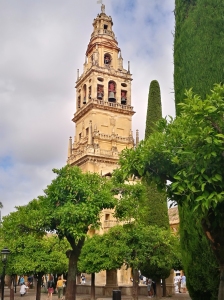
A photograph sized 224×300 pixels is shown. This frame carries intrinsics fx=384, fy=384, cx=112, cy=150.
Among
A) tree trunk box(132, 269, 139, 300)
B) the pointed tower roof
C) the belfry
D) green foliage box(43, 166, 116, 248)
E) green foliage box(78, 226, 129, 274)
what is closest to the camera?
green foliage box(43, 166, 116, 248)

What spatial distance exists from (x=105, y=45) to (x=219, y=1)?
39.8 meters

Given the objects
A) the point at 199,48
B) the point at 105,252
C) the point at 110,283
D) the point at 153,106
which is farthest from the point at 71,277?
the point at 110,283

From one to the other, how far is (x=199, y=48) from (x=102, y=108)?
34.5m

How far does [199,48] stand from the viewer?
11367mm

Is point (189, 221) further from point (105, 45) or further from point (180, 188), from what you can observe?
point (105, 45)

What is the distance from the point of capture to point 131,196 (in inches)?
621

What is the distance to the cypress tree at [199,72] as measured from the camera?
10.9m

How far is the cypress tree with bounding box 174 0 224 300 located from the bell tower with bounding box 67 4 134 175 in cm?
3078

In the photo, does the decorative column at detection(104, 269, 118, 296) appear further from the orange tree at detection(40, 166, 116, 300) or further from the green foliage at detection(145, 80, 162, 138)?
the orange tree at detection(40, 166, 116, 300)

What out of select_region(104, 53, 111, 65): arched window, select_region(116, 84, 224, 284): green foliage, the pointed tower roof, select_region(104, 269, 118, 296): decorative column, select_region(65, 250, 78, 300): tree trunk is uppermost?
the pointed tower roof

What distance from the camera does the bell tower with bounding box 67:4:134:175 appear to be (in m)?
43.4

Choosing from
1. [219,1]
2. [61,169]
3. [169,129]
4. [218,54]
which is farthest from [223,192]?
[61,169]

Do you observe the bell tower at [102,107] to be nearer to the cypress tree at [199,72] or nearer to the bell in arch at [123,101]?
the bell in arch at [123,101]

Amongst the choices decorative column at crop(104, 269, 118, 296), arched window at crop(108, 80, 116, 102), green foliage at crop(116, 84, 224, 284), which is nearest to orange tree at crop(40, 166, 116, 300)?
green foliage at crop(116, 84, 224, 284)
